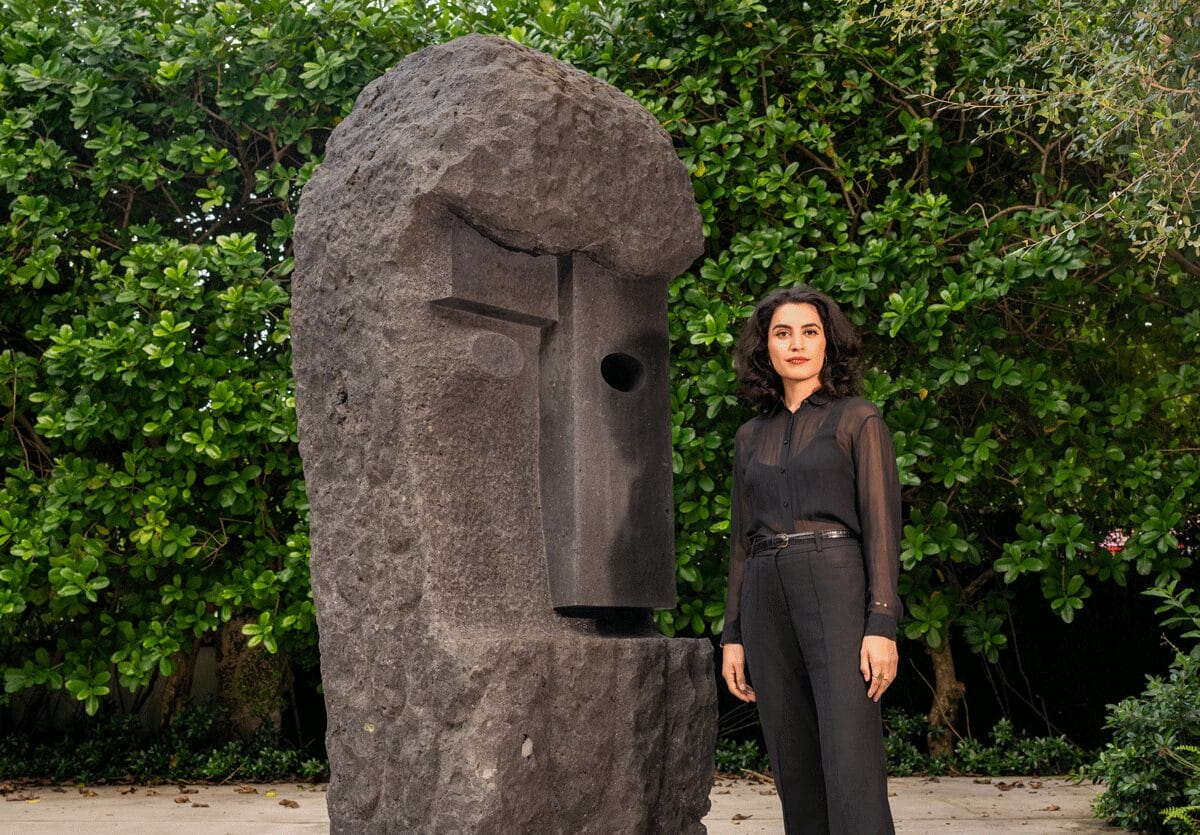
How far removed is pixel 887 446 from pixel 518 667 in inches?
40.1

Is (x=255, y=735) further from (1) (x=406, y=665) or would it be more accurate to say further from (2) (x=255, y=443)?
(1) (x=406, y=665)

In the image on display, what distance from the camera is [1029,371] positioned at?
202 inches

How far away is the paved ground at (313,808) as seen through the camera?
4.66m

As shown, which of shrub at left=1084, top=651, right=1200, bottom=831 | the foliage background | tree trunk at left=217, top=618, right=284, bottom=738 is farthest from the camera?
tree trunk at left=217, top=618, right=284, bottom=738

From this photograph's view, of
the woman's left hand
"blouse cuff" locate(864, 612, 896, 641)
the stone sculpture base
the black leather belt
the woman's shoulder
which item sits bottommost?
the stone sculpture base

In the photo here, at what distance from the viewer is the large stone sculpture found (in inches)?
117

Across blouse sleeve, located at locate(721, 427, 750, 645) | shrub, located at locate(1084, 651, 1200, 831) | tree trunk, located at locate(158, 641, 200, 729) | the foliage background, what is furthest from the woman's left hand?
tree trunk, located at locate(158, 641, 200, 729)

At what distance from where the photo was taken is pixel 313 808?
17.2ft

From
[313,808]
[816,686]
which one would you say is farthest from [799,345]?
[313,808]

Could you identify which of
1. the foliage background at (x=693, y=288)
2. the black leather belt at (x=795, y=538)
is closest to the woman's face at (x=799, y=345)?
the black leather belt at (x=795, y=538)

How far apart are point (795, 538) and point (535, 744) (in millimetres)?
797

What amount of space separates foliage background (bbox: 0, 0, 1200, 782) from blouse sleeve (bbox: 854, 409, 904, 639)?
6.50ft

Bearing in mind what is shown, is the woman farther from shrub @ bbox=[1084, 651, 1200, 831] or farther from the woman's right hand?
shrub @ bbox=[1084, 651, 1200, 831]

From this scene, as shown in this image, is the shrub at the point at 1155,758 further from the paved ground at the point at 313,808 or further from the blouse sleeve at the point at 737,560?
the blouse sleeve at the point at 737,560
